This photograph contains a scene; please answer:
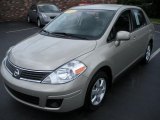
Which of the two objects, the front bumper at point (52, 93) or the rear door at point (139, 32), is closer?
the front bumper at point (52, 93)

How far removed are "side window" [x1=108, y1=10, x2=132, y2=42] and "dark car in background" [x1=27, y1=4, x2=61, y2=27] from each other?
30.2ft

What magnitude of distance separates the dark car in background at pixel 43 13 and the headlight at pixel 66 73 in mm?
10582

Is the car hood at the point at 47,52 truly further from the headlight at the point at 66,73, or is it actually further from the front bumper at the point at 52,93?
the front bumper at the point at 52,93

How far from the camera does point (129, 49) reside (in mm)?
4695

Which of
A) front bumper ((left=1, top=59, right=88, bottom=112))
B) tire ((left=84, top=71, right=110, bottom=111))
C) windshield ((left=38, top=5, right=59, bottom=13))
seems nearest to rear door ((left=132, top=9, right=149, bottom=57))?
tire ((left=84, top=71, right=110, bottom=111))

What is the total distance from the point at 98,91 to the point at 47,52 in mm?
1065

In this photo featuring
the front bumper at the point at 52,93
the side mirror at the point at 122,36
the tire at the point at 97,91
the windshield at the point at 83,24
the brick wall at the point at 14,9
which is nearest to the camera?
the front bumper at the point at 52,93

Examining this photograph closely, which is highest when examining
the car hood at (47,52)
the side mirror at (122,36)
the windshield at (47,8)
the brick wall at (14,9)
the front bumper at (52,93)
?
the side mirror at (122,36)

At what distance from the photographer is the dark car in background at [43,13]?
13692 mm

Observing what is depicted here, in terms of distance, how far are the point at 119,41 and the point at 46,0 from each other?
52.7ft

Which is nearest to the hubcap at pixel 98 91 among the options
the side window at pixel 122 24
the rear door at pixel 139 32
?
the side window at pixel 122 24

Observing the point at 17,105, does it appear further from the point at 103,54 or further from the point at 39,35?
the point at 103,54

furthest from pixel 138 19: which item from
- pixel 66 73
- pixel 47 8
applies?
pixel 47 8

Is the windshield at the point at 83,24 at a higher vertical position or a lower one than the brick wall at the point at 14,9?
higher
